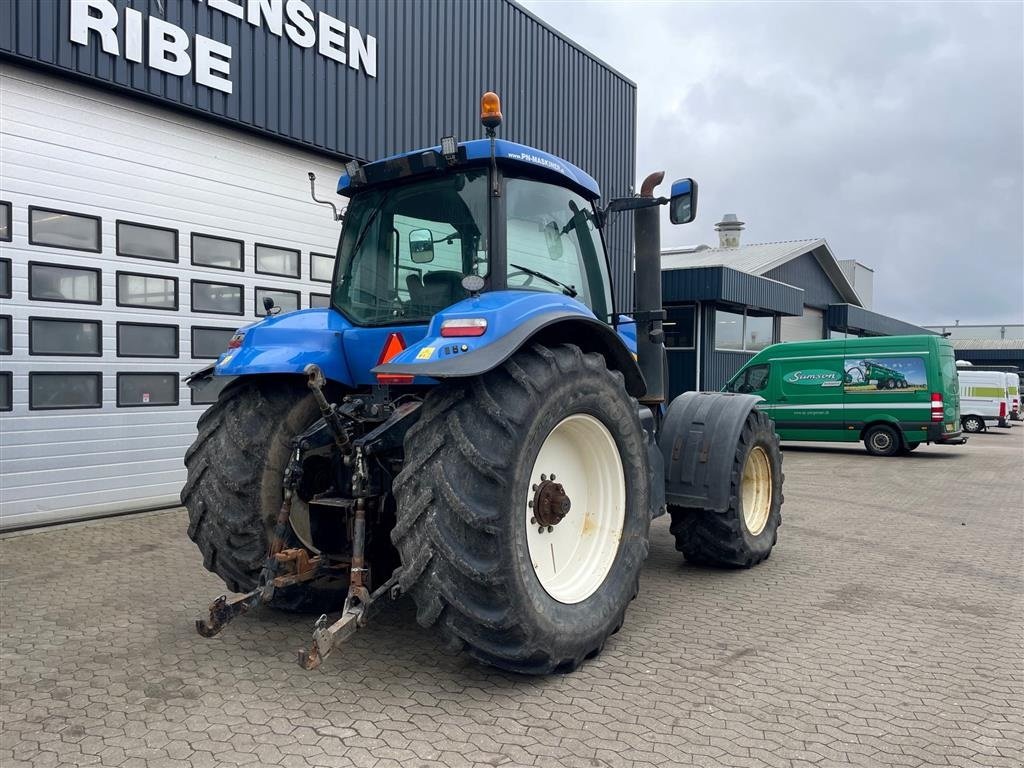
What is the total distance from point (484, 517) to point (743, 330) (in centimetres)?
1949

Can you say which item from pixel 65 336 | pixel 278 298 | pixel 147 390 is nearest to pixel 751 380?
pixel 278 298

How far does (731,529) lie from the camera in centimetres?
517

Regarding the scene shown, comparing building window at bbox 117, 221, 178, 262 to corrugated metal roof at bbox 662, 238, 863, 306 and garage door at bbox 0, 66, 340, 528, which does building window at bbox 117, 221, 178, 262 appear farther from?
corrugated metal roof at bbox 662, 238, 863, 306

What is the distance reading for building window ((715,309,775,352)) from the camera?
792 inches

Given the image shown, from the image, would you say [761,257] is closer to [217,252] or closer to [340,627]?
[217,252]

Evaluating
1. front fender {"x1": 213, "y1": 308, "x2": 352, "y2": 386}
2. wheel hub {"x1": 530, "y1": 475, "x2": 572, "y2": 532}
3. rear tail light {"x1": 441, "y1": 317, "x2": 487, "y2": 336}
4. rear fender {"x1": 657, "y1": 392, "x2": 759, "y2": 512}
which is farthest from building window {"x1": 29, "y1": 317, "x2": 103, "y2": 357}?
wheel hub {"x1": 530, "y1": 475, "x2": 572, "y2": 532}

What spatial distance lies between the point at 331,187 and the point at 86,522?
501 centimetres

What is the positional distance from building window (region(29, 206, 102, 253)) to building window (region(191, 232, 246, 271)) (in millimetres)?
1067

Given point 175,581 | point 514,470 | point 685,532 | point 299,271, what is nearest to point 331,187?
point 299,271

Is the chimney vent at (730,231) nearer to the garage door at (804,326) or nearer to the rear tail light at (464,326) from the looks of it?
the garage door at (804,326)

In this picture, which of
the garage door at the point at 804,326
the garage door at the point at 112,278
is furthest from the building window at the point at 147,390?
the garage door at the point at 804,326

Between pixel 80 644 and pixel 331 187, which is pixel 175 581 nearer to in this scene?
pixel 80 644

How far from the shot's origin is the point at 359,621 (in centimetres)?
314

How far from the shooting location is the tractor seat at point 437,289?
3.92m
